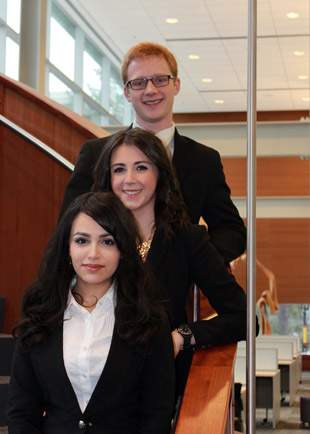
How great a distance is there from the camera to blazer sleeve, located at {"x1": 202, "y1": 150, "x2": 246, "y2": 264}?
2576 millimetres

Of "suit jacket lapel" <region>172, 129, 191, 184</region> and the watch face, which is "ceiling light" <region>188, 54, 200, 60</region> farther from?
the watch face

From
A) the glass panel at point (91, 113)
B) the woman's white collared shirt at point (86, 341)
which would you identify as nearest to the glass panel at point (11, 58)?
the glass panel at point (91, 113)

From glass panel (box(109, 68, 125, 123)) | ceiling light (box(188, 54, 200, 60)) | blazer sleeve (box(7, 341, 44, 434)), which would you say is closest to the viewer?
blazer sleeve (box(7, 341, 44, 434))

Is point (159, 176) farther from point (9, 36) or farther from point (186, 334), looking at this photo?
point (9, 36)

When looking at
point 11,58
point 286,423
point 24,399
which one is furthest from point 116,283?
point 11,58

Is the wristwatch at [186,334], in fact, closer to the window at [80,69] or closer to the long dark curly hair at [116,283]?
the long dark curly hair at [116,283]

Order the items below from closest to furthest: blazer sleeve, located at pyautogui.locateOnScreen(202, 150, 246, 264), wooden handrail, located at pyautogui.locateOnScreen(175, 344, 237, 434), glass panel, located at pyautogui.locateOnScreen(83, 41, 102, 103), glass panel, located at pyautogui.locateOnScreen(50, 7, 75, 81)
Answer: wooden handrail, located at pyautogui.locateOnScreen(175, 344, 237, 434), blazer sleeve, located at pyautogui.locateOnScreen(202, 150, 246, 264), glass panel, located at pyautogui.locateOnScreen(50, 7, 75, 81), glass panel, located at pyautogui.locateOnScreen(83, 41, 102, 103)

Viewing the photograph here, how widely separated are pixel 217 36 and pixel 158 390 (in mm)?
10794

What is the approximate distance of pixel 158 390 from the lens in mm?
2055

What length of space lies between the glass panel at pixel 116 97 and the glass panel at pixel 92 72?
67 cm

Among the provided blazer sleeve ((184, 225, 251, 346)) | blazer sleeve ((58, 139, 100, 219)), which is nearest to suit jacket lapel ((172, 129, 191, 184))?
blazer sleeve ((58, 139, 100, 219))

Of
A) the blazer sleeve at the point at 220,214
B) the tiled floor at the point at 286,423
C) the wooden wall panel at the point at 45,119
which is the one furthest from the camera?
the tiled floor at the point at 286,423

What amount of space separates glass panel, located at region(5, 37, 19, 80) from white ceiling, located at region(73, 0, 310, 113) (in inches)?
76.4

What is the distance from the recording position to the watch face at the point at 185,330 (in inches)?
87.0
